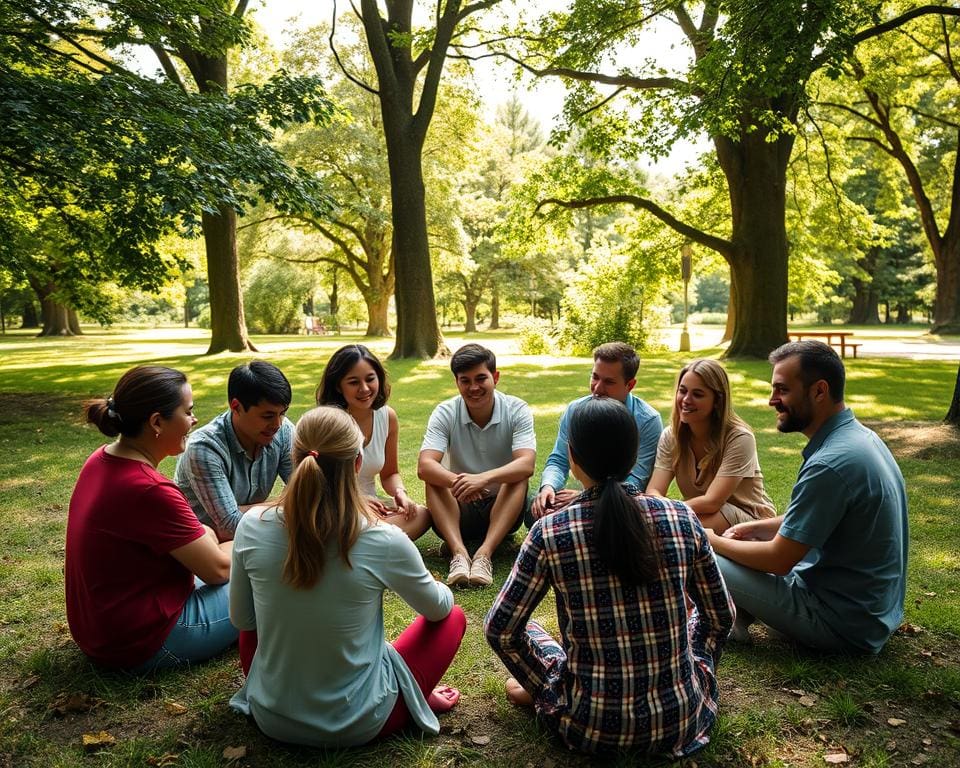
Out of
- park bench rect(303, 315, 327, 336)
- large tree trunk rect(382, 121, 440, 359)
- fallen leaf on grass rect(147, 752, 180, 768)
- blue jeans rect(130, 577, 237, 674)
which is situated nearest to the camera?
fallen leaf on grass rect(147, 752, 180, 768)

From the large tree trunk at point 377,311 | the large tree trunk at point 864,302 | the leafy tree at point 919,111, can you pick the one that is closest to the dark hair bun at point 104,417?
the leafy tree at point 919,111

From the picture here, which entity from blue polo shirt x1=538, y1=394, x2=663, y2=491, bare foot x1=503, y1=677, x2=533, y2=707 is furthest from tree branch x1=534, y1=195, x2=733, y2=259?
bare foot x1=503, y1=677, x2=533, y2=707

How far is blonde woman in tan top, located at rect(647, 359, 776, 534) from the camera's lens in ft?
13.0

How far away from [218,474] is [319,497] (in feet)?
5.26

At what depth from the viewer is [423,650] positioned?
2.78 meters

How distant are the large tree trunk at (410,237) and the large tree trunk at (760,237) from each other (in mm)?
7580

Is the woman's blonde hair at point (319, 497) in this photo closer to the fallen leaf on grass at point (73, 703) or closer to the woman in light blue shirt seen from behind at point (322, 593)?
the woman in light blue shirt seen from behind at point (322, 593)

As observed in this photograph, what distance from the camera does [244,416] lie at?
3.71 meters

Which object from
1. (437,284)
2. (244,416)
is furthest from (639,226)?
(437,284)

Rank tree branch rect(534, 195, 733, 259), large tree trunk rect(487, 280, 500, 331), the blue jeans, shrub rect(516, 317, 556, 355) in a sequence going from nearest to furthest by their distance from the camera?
1. the blue jeans
2. tree branch rect(534, 195, 733, 259)
3. shrub rect(516, 317, 556, 355)
4. large tree trunk rect(487, 280, 500, 331)

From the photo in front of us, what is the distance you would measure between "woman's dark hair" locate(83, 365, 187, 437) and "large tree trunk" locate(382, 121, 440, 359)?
14.4 meters

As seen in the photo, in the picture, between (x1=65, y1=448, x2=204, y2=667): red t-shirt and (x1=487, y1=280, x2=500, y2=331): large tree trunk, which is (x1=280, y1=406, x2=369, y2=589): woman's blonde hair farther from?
(x1=487, y1=280, x2=500, y2=331): large tree trunk

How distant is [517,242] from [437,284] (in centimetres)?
2770

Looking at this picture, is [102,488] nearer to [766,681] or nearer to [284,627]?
[284,627]
